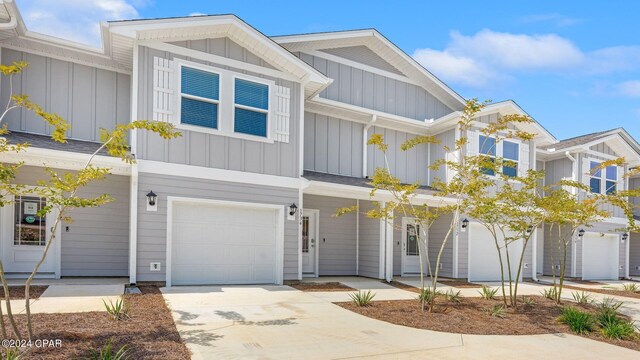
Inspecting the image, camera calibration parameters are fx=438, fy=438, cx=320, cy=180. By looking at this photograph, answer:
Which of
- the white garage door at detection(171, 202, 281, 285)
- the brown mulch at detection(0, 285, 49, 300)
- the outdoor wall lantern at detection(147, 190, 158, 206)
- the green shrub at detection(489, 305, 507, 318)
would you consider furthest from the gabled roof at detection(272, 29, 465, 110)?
the green shrub at detection(489, 305, 507, 318)

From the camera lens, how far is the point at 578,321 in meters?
7.97

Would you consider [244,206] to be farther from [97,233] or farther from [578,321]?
[578,321]

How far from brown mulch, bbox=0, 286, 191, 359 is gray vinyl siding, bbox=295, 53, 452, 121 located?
9077 mm

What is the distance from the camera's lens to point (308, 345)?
591 centimetres

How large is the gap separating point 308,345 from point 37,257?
7644mm

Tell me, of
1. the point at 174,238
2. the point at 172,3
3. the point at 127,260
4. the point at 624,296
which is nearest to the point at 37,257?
the point at 127,260

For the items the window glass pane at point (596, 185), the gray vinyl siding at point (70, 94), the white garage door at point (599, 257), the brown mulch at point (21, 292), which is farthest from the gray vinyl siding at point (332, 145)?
the white garage door at point (599, 257)

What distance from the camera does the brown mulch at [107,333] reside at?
501cm

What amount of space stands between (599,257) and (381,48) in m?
13.2

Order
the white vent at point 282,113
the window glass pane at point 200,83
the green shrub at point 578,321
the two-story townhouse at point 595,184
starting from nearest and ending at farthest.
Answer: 1. the green shrub at point 578,321
2. the window glass pane at point 200,83
3. the white vent at point 282,113
4. the two-story townhouse at point 595,184

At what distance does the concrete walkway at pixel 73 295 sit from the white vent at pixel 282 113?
505cm

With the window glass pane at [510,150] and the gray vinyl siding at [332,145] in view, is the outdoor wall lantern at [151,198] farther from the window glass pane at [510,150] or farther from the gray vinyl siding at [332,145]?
the window glass pane at [510,150]

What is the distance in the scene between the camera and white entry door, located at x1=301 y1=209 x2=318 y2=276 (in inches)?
532

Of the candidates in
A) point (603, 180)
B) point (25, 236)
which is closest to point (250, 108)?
point (25, 236)
